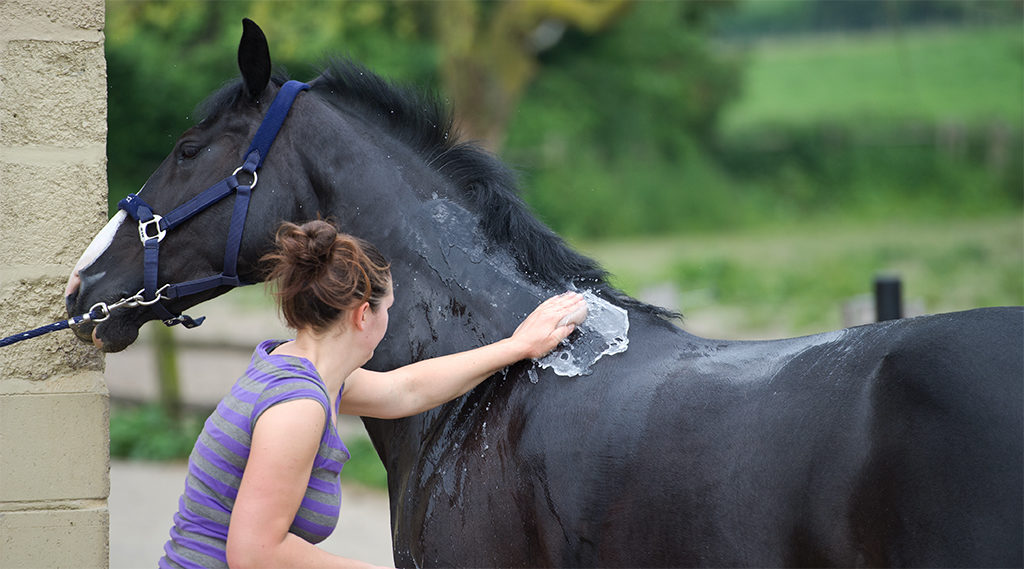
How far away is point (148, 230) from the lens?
8.80 ft

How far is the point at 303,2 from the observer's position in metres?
11.1

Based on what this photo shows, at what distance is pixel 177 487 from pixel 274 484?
215 inches

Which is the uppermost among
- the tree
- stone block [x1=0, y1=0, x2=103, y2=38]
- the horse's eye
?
the tree

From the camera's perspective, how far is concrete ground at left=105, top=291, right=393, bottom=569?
562 cm

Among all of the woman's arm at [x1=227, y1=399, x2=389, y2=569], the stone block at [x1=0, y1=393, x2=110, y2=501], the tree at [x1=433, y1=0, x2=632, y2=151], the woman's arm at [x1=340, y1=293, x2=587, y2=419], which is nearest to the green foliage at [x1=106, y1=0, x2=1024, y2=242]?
the tree at [x1=433, y1=0, x2=632, y2=151]

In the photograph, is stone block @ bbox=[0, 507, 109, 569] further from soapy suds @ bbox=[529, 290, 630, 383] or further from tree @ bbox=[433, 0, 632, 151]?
tree @ bbox=[433, 0, 632, 151]

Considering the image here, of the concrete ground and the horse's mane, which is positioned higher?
the horse's mane

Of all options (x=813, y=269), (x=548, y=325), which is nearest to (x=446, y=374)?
(x=548, y=325)

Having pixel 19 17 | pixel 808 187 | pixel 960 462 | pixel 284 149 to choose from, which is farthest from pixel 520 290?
pixel 808 187

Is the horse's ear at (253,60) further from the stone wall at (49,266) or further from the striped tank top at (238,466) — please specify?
the striped tank top at (238,466)

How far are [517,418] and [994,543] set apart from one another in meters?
1.12

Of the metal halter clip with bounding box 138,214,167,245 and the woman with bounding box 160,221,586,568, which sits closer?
the woman with bounding box 160,221,586,568

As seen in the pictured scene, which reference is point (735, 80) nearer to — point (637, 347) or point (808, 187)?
point (808, 187)

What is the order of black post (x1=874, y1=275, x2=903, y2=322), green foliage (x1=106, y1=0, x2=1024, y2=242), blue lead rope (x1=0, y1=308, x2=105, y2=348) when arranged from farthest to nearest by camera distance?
green foliage (x1=106, y1=0, x2=1024, y2=242)
black post (x1=874, y1=275, x2=903, y2=322)
blue lead rope (x1=0, y1=308, x2=105, y2=348)
